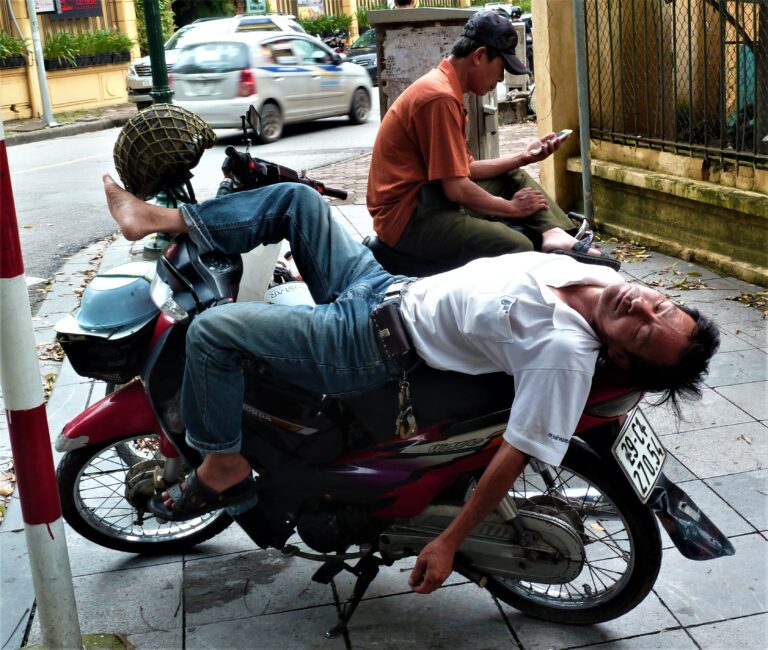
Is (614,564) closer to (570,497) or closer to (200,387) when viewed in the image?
(570,497)

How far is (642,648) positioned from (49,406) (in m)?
3.33

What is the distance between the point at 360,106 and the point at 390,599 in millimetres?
15101

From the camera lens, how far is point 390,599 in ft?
10.7

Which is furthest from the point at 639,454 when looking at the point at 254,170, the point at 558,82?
the point at 558,82

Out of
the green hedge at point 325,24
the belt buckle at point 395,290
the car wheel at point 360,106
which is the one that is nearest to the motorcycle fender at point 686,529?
the belt buckle at point 395,290

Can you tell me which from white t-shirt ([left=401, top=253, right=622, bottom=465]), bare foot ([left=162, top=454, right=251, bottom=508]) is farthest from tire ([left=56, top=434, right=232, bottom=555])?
white t-shirt ([left=401, top=253, right=622, bottom=465])

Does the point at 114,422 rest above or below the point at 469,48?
below

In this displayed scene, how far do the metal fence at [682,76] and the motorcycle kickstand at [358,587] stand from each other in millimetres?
4105

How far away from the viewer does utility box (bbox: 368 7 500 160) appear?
7082mm

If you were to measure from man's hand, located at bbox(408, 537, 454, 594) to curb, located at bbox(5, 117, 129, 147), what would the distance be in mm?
15999

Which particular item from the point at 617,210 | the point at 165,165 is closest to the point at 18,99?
the point at 617,210

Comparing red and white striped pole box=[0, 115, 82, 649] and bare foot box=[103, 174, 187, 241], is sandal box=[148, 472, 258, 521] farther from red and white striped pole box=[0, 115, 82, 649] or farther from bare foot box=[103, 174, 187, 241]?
bare foot box=[103, 174, 187, 241]

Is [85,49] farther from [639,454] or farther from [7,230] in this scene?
[639,454]

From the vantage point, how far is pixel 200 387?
112 inches
